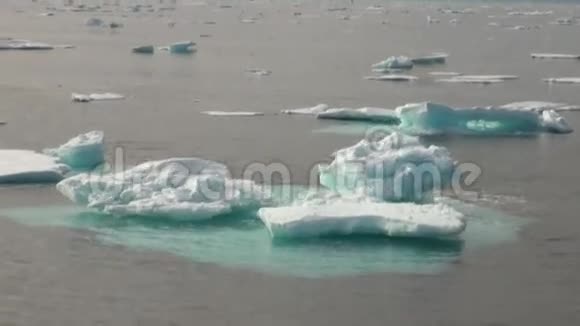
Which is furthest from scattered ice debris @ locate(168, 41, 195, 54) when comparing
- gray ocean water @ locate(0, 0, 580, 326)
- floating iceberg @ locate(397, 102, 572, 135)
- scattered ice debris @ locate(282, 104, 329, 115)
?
floating iceberg @ locate(397, 102, 572, 135)

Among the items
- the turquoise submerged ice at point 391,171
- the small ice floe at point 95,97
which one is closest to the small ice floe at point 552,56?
the small ice floe at point 95,97

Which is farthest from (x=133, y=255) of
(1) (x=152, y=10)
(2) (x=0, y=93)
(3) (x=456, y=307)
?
(1) (x=152, y=10)

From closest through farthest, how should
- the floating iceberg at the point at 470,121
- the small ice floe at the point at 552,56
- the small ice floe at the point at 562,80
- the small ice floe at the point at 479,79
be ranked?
the floating iceberg at the point at 470,121
the small ice floe at the point at 479,79
the small ice floe at the point at 562,80
the small ice floe at the point at 552,56

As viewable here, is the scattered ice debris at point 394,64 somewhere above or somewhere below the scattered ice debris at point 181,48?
below

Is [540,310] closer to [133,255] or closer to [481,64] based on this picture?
[133,255]

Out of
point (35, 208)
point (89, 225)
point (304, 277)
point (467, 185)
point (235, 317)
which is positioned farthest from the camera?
→ point (467, 185)

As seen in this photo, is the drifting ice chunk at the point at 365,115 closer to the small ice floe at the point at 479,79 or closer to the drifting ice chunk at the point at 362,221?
the small ice floe at the point at 479,79

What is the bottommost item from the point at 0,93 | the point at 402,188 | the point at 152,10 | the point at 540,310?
the point at 540,310
